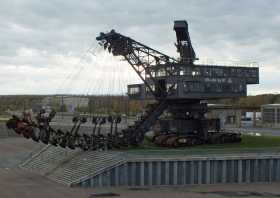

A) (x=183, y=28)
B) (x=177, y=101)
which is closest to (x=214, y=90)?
(x=177, y=101)

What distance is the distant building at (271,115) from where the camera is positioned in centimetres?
13812

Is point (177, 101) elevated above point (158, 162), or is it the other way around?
point (177, 101)

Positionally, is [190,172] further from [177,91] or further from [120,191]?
[177,91]

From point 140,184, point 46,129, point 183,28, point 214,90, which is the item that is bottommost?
point 140,184

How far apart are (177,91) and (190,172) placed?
15.0 metres

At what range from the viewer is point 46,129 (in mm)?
55406

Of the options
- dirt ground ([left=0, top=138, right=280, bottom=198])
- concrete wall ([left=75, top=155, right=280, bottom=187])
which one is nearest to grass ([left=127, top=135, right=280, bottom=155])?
concrete wall ([left=75, top=155, right=280, bottom=187])

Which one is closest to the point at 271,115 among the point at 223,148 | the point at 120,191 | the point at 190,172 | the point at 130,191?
the point at 223,148

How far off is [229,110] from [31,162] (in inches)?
3579

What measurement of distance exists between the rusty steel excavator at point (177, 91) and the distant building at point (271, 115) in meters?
67.9

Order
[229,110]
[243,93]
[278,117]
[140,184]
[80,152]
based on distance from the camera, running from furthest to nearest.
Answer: [229,110] < [278,117] < [243,93] < [80,152] < [140,184]

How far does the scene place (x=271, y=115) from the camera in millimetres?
141875

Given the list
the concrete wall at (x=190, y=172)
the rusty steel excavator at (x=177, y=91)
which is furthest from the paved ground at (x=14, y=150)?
the concrete wall at (x=190, y=172)

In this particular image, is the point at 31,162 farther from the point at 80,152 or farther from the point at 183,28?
the point at 183,28
